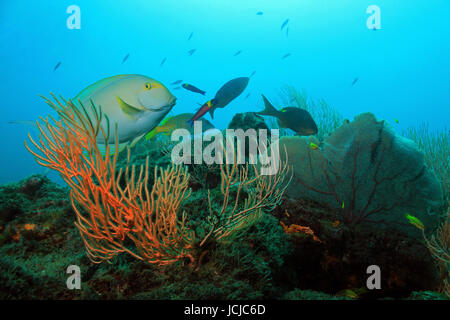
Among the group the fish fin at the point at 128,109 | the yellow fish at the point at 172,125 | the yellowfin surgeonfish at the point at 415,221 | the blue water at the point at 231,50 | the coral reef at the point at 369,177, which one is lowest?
the yellowfin surgeonfish at the point at 415,221

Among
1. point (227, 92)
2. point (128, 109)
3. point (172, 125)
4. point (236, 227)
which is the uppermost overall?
point (227, 92)

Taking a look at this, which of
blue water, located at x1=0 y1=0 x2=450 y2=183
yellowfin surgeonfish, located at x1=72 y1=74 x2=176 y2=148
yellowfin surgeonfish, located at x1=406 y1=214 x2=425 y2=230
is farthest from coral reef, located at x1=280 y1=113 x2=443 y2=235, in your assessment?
blue water, located at x1=0 y1=0 x2=450 y2=183

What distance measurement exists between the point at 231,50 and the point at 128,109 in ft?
287

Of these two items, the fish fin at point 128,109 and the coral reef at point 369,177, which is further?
the coral reef at point 369,177

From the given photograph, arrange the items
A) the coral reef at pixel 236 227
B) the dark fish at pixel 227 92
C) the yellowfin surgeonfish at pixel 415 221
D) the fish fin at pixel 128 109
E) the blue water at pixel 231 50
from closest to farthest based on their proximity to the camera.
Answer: the coral reef at pixel 236 227 → the fish fin at pixel 128 109 → the yellowfin surgeonfish at pixel 415 221 → the dark fish at pixel 227 92 → the blue water at pixel 231 50

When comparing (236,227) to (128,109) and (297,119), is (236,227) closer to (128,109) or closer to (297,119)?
(128,109)

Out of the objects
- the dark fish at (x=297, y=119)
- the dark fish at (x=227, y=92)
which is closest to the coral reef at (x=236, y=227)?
the dark fish at (x=297, y=119)

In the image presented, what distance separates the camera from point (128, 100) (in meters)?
1.89

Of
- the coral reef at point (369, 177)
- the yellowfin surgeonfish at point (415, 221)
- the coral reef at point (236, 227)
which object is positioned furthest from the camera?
the coral reef at point (369, 177)

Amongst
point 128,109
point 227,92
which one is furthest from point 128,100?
point 227,92

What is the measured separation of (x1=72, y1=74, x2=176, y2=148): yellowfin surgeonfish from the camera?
6.13 ft

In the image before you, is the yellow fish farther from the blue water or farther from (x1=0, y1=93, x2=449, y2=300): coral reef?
the blue water

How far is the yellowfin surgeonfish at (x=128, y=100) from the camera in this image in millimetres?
1868

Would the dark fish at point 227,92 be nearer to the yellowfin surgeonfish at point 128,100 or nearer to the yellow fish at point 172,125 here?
the yellow fish at point 172,125
